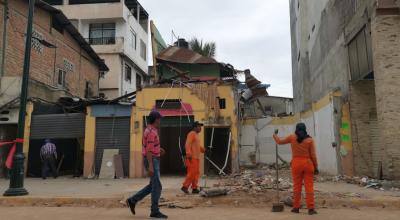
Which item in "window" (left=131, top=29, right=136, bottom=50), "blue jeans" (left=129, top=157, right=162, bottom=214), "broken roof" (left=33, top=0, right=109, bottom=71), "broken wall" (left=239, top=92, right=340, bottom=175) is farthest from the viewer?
"window" (left=131, top=29, right=136, bottom=50)

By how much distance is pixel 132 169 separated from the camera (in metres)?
16.6

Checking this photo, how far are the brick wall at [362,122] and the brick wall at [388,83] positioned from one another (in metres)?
1.74

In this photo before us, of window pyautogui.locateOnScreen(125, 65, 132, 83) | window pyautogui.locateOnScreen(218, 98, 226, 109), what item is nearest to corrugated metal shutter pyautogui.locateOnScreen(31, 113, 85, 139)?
window pyautogui.locateOnScreen(218, 98, 226, 109)

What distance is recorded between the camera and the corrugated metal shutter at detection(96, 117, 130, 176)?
16969mm

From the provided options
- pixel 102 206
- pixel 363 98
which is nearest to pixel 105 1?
pixel 363 98

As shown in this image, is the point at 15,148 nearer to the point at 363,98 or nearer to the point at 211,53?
the point at 363,98

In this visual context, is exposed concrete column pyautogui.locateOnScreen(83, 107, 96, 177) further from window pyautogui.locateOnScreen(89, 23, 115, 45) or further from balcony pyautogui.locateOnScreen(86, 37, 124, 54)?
window pyautogui.locateOnScreen(89, 23, 115, 45)

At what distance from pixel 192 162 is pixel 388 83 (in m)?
5.85

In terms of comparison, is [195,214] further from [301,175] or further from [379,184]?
[379,184]

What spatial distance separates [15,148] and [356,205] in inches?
310

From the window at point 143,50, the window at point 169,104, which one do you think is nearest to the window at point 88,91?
the window at point 143,50

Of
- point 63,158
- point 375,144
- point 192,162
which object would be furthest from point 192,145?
point 63,158

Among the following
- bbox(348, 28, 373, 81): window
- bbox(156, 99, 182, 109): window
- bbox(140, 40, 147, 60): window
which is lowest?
bbox(156, 99, 182, 109): window

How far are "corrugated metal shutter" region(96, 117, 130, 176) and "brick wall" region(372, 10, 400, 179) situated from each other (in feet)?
31.5
